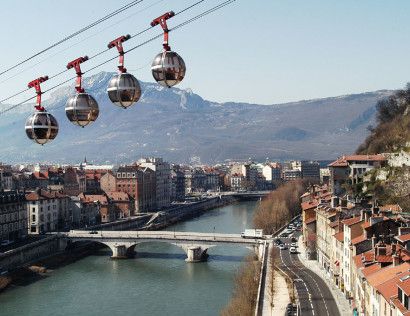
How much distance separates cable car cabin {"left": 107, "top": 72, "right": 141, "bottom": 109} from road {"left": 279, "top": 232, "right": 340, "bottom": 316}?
46.1 feet

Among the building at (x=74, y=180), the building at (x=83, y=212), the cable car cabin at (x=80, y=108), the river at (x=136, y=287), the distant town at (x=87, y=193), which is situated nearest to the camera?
the cable car cabin at (x=80, y=108)

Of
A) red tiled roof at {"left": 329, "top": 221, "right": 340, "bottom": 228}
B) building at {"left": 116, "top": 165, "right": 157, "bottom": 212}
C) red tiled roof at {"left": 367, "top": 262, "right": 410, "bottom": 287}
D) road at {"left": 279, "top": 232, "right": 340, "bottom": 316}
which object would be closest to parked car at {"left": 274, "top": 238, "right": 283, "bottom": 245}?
road at {"left": 279, "top": 232, "right": 340, "bottom": 316}

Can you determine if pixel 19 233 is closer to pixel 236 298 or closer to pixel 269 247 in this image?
pixel 269 247

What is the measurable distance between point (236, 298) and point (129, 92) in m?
15.6

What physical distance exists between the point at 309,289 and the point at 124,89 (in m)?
17.6

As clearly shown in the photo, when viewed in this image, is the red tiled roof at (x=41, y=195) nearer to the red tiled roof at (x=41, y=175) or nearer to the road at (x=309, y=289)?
the red tiled roof at (x=41, y=175)

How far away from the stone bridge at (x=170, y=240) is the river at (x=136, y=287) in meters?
0.69

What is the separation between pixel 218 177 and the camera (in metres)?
97.1

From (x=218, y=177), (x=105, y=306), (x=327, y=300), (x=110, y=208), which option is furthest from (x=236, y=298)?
(x=218, y=177)

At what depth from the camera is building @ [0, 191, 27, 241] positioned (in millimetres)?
35625

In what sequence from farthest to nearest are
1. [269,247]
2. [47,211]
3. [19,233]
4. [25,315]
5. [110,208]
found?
[110,208], [47,211], [19,233], [269,247], [25,315]

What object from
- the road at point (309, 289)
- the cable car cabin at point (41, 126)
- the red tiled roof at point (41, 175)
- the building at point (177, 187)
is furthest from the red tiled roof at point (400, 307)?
the building at point (177, 187)

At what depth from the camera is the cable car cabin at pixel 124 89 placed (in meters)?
5.97

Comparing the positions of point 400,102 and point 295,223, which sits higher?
point 400,102
